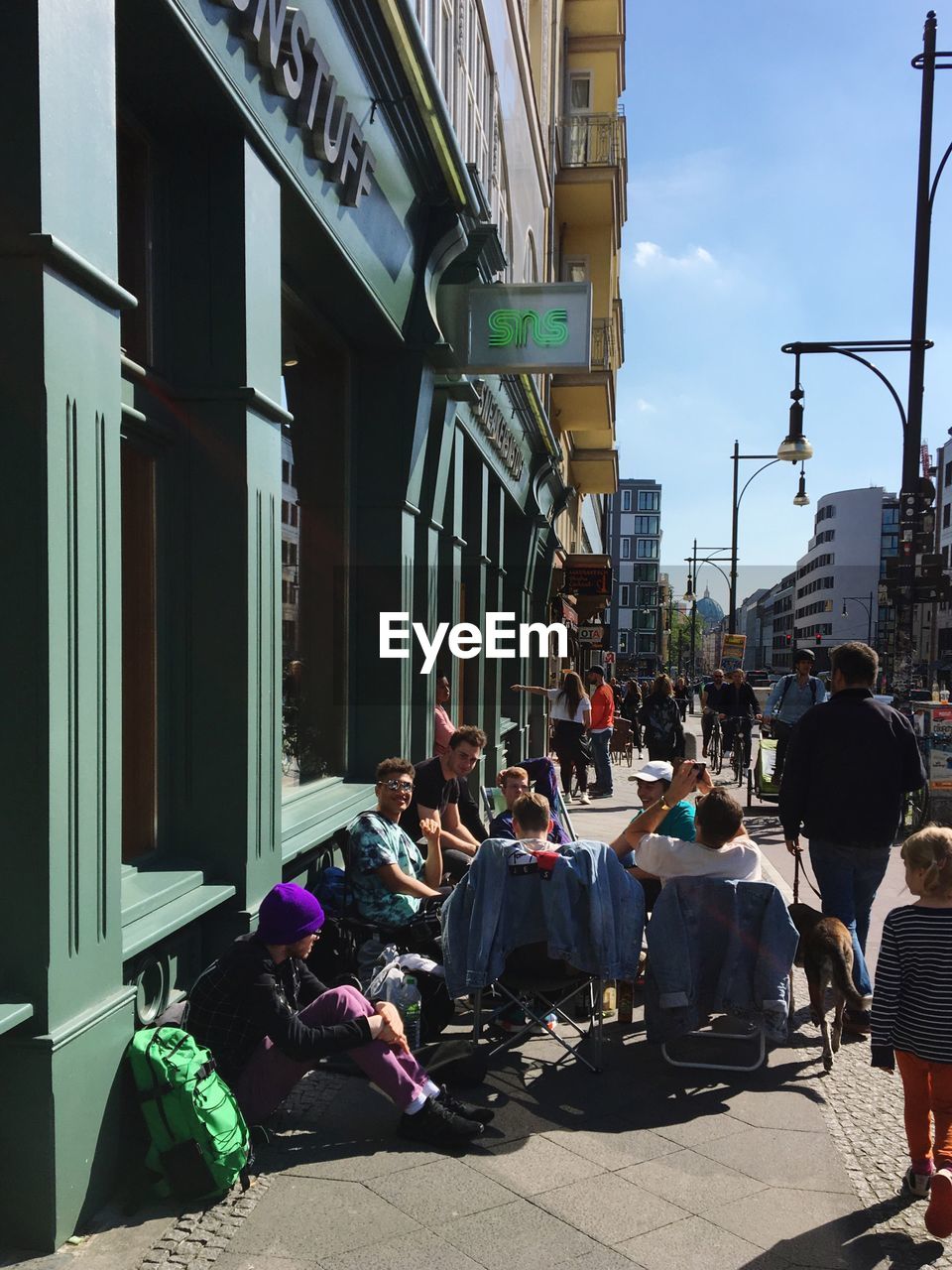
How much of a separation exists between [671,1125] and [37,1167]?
2424 mm

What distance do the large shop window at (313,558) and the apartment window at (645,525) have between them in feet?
411

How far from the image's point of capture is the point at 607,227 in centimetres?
2262

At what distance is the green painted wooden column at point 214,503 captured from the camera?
4.71 m

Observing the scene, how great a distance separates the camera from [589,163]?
2127cm

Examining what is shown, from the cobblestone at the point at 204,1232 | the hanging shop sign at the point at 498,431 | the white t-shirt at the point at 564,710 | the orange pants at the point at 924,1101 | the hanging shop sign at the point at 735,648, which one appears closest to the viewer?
the cobblestone at the point at 204,1232

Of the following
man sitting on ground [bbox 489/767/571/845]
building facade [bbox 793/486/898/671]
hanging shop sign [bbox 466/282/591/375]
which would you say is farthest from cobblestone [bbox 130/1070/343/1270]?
building facade [bbox 793/486/898/671]

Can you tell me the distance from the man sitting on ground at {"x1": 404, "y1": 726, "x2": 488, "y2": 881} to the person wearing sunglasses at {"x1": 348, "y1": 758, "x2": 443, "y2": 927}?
0.98m

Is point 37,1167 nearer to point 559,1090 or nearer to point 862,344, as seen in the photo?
point 559,1090

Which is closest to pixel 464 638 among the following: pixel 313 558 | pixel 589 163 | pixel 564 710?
pixel 564 710

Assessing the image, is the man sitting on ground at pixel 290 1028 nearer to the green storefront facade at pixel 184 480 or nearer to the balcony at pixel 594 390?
the green storefront facade at pixel 184 480

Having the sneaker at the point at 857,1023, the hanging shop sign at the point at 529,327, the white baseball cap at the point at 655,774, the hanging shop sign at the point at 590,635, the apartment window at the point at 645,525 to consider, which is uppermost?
the apartment window at the point at 645,525

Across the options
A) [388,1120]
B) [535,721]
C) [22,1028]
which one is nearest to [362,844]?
[388,1120]

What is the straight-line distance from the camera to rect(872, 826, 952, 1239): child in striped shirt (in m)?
3.80

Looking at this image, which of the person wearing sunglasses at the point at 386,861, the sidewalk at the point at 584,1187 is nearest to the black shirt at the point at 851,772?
the sidewalk at the point at 584,1187
